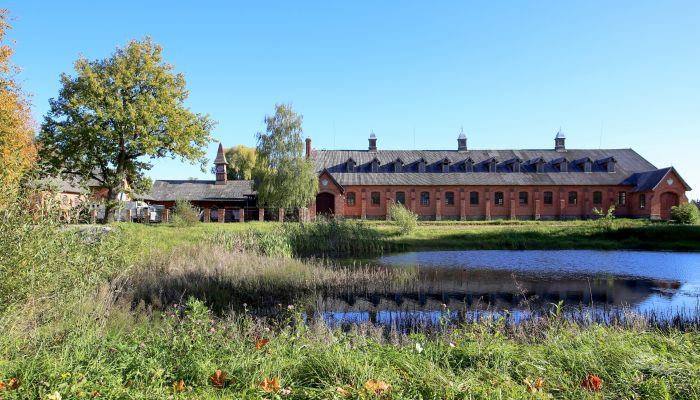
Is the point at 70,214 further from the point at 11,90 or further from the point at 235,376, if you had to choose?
the point at 11,90

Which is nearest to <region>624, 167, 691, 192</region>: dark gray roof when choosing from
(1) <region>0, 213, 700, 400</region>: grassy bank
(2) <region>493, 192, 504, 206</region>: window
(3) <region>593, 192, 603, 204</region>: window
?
(3) <region>593, 192, 603, 204</region>: window

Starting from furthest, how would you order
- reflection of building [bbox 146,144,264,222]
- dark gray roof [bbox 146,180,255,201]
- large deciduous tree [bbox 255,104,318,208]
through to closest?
dark gray roof [bbox 146,180,255,201] < reflection of building [bbox 146,144,264,222] < large deciduous tree [bbox 255,104,318,208]

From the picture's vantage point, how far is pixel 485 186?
45.6 meters

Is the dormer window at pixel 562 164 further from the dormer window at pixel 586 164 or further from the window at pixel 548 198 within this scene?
the window at pixel 548 198

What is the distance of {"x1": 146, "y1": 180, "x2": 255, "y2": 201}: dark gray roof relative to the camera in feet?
144

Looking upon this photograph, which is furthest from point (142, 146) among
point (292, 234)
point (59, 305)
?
point (59, 305)

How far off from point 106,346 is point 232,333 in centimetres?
188

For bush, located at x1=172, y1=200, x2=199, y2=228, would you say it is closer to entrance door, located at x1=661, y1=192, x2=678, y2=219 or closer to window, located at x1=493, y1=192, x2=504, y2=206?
window, located at x1=493, y1=192, x2=504, y2=206

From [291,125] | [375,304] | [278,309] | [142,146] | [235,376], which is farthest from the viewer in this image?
[291,125]

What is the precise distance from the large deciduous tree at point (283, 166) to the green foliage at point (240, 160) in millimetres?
22394

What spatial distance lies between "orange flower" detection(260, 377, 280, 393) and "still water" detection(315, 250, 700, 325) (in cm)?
343

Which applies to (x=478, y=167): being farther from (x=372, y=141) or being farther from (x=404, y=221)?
(x=404, y=221)

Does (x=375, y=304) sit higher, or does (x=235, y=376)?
(x=235, y=376)

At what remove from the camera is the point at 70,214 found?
25.7ft
